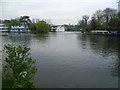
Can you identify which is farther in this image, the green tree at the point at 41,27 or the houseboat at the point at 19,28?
the houseboat at the point at 19,28

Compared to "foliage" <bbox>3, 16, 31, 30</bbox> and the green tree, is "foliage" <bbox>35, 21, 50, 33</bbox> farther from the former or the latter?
"foliage" <bbox>3, 16, 31, 30</bbox>

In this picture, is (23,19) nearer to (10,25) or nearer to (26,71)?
(10,25)

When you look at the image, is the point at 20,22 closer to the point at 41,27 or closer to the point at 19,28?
the point at 19,28

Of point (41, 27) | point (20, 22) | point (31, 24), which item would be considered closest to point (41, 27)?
point (41, 27)

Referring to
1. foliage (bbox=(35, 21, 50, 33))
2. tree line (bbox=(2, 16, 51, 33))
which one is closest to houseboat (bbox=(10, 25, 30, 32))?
tree line (bbox=(2, 16, 51, 33))

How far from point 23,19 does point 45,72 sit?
85.5m

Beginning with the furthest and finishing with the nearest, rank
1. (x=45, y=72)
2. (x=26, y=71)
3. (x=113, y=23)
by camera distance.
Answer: (x=113, y=23)
(x=45, y=72)
(x=26, y=71)

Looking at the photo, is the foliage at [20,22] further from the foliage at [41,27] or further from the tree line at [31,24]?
the foliage at [41,27]

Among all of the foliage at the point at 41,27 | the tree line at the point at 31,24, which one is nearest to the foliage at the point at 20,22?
the tree line at the point at 31,24

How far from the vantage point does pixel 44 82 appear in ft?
20.8

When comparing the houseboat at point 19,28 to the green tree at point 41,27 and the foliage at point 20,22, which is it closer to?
the foliage at point 20,22

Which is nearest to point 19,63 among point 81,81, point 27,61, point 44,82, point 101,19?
point 27,61

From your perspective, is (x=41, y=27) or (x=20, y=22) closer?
(x=41, y=27)

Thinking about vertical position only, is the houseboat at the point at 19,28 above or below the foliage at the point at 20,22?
Answer: below
